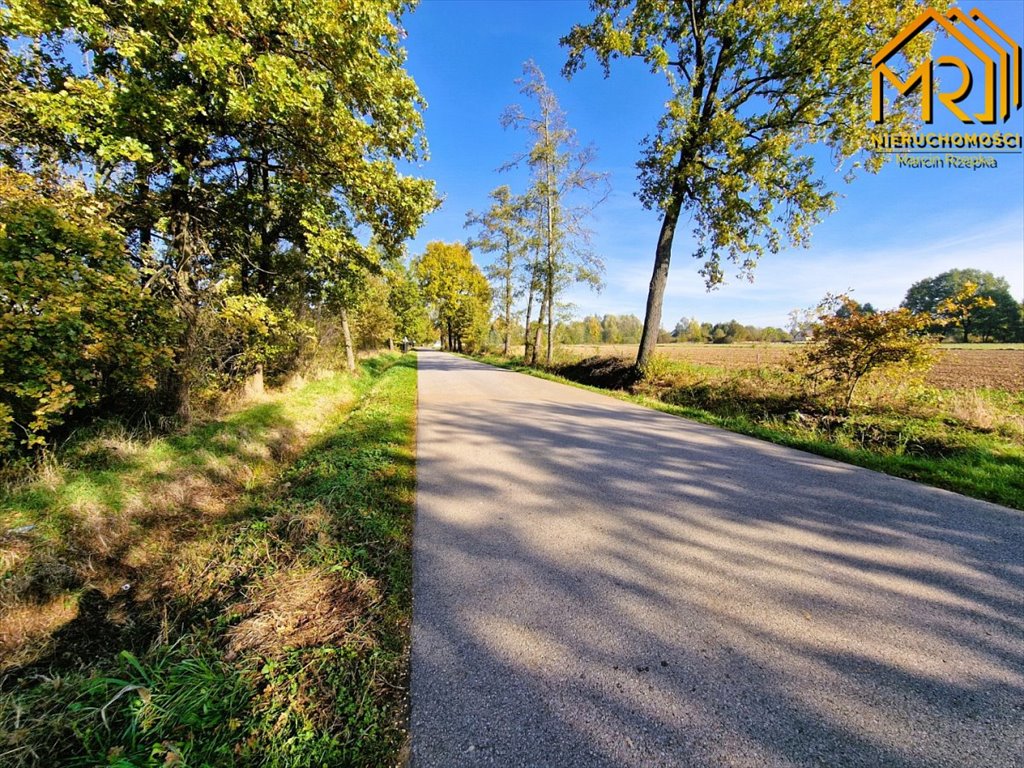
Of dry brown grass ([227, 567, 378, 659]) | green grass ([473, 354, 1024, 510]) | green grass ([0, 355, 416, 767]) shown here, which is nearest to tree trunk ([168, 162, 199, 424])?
green grass ([0, 355, 416, 767])

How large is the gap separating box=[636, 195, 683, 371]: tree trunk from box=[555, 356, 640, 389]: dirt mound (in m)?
0.69

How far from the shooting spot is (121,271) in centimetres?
440

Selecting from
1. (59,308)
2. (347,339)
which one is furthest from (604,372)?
(59,308)

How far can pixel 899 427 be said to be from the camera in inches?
231

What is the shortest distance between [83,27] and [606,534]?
801 cm

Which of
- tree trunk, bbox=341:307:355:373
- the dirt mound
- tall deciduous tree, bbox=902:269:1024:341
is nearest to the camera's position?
the dirt mound

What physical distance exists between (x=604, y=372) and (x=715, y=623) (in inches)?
454

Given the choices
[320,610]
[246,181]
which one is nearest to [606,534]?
[320,610]

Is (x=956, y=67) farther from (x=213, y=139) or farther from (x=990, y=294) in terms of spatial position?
(x=990, y=294)

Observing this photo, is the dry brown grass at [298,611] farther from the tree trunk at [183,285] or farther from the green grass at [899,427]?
the green grass at [899,427]

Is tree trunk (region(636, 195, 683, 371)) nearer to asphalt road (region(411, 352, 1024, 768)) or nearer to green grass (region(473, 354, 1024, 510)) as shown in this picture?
green grass (region(473, 354, 1024, 510))

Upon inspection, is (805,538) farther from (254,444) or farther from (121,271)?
(121,271)

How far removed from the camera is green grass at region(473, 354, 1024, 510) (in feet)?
14.3

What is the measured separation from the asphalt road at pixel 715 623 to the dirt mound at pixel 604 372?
7.80m
